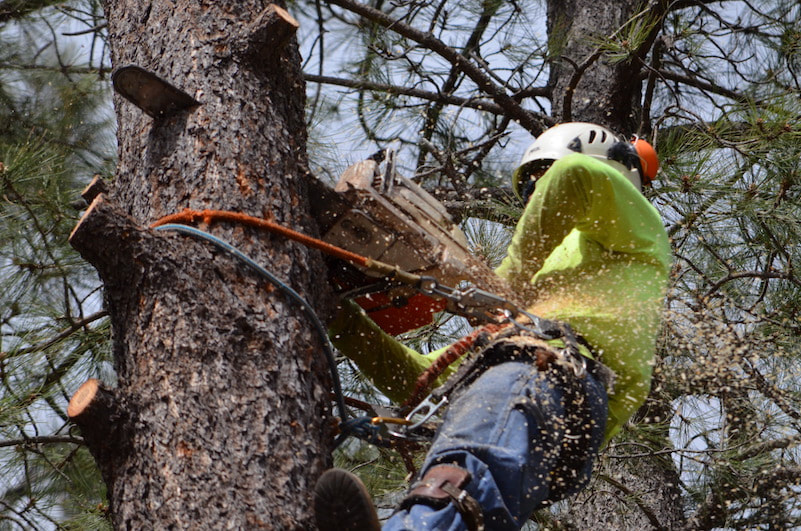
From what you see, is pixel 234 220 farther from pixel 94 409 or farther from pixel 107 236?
pixel 94 409

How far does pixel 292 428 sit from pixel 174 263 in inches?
17.5

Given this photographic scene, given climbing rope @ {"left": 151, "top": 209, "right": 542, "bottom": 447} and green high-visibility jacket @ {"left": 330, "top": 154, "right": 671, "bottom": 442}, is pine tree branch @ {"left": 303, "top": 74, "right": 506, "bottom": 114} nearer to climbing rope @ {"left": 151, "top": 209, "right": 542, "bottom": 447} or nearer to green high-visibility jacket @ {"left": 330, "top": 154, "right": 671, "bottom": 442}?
green high-visibility jacket @ {"left": 330, "top": 154, "right": 671, "bottom": 442}

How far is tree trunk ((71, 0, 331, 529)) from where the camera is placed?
73.1 inches

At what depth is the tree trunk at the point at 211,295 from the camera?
6.09 ft

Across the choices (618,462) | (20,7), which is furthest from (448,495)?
(20,7)

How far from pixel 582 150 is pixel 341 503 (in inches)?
65.8

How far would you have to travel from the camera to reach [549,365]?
229cm

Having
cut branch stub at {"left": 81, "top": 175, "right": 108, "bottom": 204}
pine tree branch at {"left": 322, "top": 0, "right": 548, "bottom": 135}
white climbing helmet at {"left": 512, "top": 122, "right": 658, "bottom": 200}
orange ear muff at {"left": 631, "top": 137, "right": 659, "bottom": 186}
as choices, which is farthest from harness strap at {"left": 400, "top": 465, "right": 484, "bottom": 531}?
pine tree branch at {"left": 322, "top": 0, "right": 548, "bottom": 135}

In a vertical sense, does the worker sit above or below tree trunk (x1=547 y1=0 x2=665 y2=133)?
below

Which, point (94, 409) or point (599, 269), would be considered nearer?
point (94, 409)

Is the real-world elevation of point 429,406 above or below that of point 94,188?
below

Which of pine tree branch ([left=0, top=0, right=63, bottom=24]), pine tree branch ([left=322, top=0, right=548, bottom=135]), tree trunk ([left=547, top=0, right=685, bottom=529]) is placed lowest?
tree trunk ([left=547, top=0, right=685, bottom=529])

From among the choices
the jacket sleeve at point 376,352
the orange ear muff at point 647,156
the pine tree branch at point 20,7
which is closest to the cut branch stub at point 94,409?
the jacket sleeve at point 376,352

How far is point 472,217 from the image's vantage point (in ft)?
13.8
